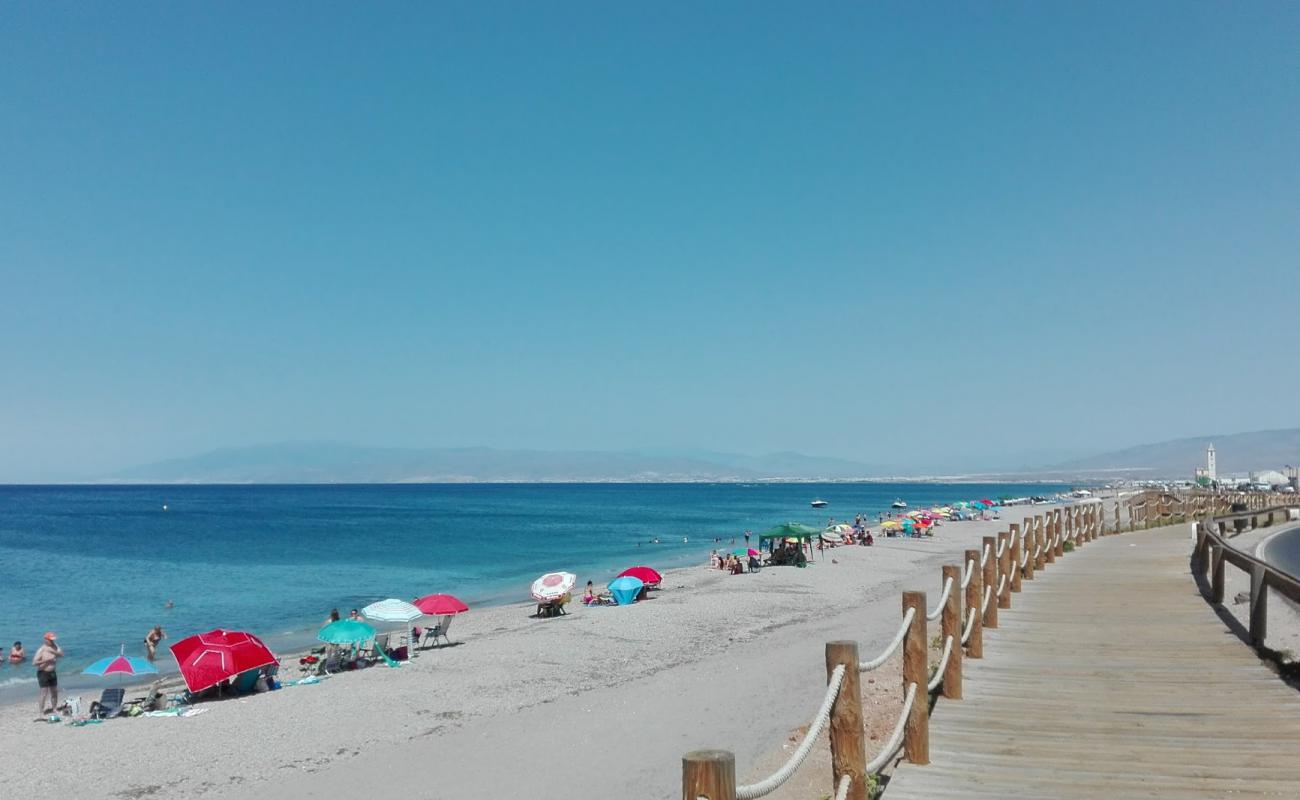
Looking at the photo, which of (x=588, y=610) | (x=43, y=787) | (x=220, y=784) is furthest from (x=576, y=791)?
(x=588, y=610)

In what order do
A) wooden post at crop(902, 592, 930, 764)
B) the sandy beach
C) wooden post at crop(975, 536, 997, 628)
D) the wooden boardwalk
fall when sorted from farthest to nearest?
1. wooden post at crop(975, 536, 997, 628)
2. the sandy beach
3. wooden post at crop(902, 592, 930, 764)
4. the wooden boardwalk

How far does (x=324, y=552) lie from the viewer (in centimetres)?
5191

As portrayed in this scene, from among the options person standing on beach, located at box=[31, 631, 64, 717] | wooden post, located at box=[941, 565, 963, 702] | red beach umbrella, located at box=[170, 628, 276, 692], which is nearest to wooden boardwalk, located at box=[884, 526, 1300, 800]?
wooden post, located at box=[941, 565, 963, 702]

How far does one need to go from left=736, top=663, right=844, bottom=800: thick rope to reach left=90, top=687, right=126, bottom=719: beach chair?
14003mm

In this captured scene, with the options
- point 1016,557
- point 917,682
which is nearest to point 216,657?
point 917,682

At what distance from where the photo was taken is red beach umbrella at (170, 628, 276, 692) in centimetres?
1466

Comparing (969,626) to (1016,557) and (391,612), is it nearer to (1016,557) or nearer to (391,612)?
(1016,557)

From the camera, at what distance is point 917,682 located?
18.9 feet

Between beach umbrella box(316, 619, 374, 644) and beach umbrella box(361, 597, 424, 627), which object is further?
beach umbrella box(361, 597, 424, 627)

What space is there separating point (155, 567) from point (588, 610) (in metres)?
30.8

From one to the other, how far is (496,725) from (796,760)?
9.58m

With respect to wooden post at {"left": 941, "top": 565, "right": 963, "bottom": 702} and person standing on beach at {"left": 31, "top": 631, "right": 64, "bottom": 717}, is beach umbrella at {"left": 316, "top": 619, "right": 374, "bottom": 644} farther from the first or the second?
wooden post at {"left": 941, "top": 565, "right": 963, "bottom": 702}

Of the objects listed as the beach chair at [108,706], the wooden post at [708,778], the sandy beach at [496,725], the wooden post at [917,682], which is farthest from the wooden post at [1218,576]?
the beach chair at [108,706]

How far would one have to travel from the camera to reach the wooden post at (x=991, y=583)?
10438 mm
